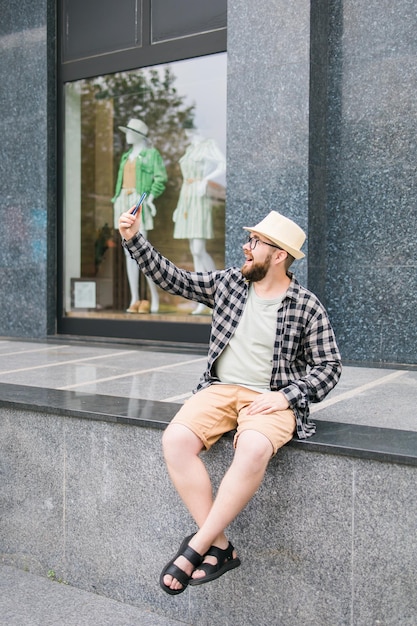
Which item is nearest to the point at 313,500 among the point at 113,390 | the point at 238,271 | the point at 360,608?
the point at 360,608

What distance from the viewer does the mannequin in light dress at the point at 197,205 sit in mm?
8953

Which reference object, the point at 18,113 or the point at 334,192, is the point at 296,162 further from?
the point at 18,113

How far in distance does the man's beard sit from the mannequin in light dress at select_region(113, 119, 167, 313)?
5.87m

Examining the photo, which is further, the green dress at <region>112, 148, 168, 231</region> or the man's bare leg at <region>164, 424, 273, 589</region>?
the green dress at <region>112, 148, 168, 231</region>

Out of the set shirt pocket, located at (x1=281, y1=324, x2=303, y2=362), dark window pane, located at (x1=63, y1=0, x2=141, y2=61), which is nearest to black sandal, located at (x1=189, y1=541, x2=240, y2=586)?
shirt pocket, located at (x1=281, y1=324, x2=303, y2=362)

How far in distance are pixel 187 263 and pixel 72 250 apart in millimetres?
1462

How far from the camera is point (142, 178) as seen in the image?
9.20 metres

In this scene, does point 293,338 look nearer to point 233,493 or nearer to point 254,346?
point 254,346

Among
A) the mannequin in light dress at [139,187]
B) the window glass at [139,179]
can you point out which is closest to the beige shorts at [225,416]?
the window glass at [139,179]

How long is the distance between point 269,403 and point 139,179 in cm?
662

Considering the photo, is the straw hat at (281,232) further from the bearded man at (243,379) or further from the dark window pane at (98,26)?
the dark window pane at (98,26)

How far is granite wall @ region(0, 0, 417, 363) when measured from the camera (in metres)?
6.34

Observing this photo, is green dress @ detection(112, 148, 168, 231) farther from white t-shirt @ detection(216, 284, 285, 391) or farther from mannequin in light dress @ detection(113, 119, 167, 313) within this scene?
white t-shirt @ detection(216, 284, 285, 391)

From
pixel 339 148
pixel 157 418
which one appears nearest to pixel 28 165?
pixel 339 148
